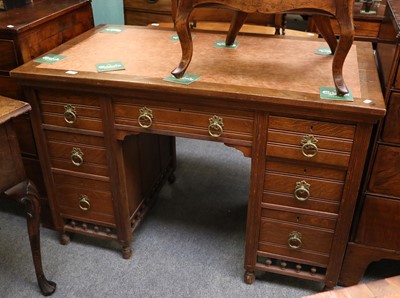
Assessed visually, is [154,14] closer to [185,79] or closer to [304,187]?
[185,79]

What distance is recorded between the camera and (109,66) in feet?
4.67

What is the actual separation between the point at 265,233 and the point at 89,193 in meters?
0.71

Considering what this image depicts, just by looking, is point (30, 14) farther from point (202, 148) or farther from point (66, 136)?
point (202, 148)

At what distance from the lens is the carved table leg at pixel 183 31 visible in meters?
1.29

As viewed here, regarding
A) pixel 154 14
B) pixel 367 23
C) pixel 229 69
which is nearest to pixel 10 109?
pixel 229 69

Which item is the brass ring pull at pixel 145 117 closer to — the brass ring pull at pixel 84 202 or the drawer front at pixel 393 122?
the brass ring pull at pixel 84 202

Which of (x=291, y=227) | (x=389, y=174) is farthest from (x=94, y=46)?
(x=389, y=174)

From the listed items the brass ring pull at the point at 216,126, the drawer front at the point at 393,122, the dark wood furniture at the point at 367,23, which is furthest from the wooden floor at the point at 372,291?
the dark wood furniture at the point at 367,23

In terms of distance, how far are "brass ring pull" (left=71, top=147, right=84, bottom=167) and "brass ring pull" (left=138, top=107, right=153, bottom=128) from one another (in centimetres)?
31

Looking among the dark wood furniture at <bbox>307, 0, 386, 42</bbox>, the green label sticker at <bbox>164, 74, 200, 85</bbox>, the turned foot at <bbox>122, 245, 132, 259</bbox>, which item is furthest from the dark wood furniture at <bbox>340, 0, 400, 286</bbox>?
the dark wood furniture at <bbox>307, 0, 386, 42</bbox>

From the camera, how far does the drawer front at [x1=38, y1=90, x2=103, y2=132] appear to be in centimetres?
143

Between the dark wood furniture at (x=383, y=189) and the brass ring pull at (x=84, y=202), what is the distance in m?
1.03

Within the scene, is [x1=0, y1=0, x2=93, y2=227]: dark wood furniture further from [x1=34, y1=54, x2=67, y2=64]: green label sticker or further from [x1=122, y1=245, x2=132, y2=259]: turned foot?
[x1=122, y1=245, x2=132, y2=259]: turned foot

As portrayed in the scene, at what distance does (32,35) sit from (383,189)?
1394 millimetres
